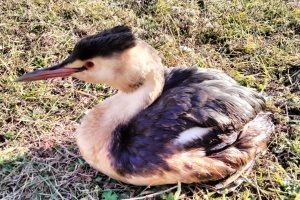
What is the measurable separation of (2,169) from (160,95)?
124 centimetres

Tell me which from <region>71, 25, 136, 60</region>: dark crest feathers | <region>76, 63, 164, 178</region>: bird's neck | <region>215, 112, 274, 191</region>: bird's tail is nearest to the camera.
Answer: <region>71, 25, 136, 60</region>: dark crest feathers

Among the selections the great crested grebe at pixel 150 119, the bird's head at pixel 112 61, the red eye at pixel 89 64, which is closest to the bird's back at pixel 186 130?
the great crested grebe at pixel 150 119

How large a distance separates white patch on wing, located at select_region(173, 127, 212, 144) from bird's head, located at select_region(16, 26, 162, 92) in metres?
0.42

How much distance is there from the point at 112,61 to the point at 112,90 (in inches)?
43.7

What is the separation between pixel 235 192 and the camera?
300 centimetres

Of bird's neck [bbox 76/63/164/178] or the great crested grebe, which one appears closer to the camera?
the great crested grebe

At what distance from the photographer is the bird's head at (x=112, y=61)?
2.55m

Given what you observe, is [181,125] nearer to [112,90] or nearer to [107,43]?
[107,43]

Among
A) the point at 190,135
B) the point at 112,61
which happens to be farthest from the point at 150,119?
the point at 112,61

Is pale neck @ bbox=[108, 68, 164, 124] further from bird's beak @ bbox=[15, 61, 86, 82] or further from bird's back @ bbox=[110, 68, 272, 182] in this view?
bird's beak @ bbox=[15, 61, 86, 82]

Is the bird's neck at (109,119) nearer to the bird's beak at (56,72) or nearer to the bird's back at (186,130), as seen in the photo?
the bird's back at (186,130)

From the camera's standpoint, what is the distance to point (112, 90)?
3.69 m

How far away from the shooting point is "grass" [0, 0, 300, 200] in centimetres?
300

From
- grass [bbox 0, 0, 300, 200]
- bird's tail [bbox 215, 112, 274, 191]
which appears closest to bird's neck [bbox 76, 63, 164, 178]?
grass [bbox 0, 0, 300, 200]
